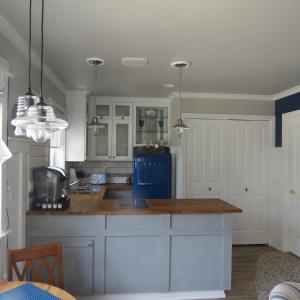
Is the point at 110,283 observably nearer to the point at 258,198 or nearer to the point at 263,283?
the point at 263,283

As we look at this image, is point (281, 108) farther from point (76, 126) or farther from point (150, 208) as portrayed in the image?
point (76, 126)

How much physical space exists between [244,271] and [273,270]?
0.47 meters

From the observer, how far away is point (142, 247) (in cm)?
263

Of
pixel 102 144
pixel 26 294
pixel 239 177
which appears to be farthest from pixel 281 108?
pixel 26 294

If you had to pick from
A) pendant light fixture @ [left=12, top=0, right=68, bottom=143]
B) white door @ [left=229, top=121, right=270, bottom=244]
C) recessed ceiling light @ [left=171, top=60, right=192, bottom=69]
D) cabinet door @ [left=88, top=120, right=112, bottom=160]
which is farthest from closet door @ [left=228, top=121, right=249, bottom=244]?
pendant light fixture @ [left=12, top=0, right=68, bottom=143]

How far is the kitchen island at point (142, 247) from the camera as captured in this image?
8.45ft

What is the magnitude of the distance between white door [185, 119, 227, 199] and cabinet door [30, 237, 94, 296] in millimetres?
2068

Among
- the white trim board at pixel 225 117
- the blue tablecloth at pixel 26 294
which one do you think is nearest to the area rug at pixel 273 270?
the white trim board at pixel 225 117

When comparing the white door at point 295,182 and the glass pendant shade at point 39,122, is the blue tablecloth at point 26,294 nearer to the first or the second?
the glass pendant shade at point 39,122

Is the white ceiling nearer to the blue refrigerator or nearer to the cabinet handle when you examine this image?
the blue refrigerator

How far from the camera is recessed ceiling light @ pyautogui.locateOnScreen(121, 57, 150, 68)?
2676mm

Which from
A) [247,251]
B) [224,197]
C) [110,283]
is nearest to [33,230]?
[110,283]

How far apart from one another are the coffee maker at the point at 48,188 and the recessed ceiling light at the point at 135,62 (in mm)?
1342

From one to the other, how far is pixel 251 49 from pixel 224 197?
8.26ft
